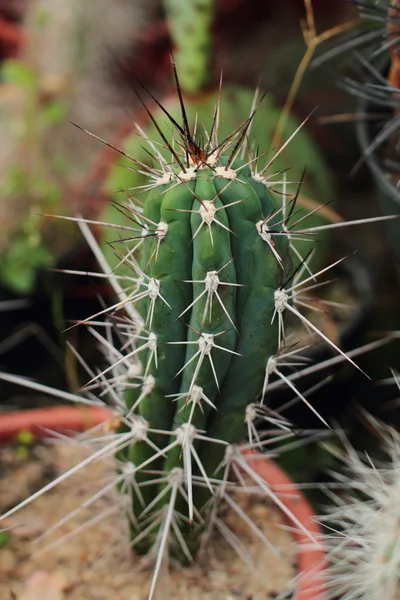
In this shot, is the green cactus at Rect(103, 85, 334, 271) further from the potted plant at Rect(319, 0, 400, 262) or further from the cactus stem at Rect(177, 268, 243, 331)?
the cactus stem at Rect(177, 268, 243, 331)

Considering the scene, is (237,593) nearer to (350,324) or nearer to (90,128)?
(350,324)

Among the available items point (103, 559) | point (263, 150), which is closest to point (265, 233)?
point (103, 559)

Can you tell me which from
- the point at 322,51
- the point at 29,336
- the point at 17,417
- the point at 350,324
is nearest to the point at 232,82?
the point at 322,51

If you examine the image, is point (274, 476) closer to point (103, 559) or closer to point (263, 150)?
point (103, 559)

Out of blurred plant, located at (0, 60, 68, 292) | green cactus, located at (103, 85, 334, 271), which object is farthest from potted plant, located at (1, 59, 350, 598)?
blurred plant, located at (0, 60, 68, 292)

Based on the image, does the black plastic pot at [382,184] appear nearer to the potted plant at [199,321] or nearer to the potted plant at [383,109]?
the potted plant at [383,109]

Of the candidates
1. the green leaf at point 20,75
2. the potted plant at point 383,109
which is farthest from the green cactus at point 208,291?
the green leaf at point 20,75
